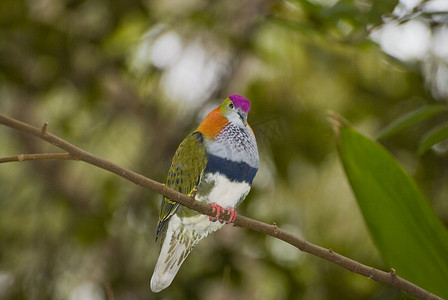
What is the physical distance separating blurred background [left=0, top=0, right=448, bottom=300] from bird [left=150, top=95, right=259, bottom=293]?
1.35 feet

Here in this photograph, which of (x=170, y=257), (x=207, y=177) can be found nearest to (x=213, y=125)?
(x=207, y=177)

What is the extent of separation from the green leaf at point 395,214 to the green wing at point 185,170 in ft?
1.26

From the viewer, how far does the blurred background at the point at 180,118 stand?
156cm

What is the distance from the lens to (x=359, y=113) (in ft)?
7.98

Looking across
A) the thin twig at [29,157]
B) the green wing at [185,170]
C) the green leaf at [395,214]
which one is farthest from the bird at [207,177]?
the green leaf at [395,214]

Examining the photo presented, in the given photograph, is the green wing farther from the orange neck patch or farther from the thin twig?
the thin twig

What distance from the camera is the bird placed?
72 centimetres

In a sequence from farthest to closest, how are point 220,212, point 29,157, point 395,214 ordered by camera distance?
point 395,214
point 220,212
point 29,157

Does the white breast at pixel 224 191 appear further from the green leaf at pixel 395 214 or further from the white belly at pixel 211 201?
the green leaf at pixel 395 214

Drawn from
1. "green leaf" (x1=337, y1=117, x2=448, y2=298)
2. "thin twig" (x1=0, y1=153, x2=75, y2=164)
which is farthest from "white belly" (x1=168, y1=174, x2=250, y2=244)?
"green leaf" (x1=337, y1=117, x2=448, y2=298)

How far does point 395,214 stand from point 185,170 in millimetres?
558

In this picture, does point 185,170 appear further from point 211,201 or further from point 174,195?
point 174,195

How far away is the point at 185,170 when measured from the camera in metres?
0.81

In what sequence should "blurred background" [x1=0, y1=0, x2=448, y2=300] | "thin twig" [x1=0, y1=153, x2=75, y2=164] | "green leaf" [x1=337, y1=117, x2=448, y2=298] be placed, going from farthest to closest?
"blurred background" [x1=0, y1=0, x2=448, y2=300]
"green leaf" [x1=337, y1=117, x2=448, y2=298]
"thin twig" [x1=0, y1=153, x2=75, y2=164]
